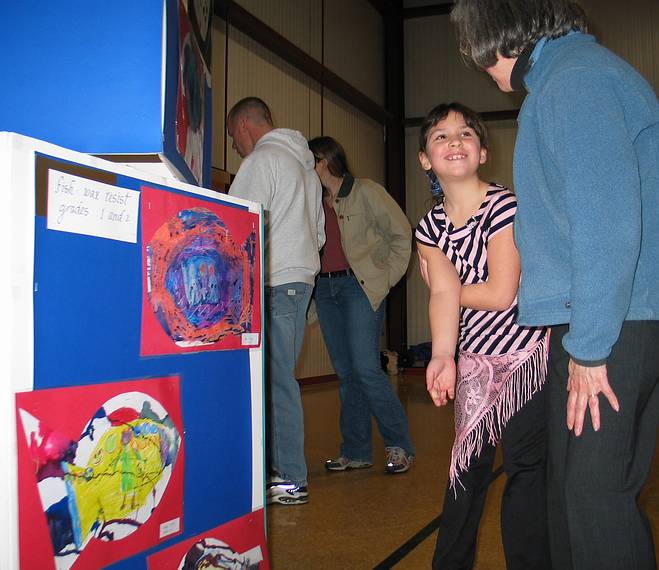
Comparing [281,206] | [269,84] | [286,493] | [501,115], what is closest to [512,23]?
[281,206]

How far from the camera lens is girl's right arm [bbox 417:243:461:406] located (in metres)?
1.49

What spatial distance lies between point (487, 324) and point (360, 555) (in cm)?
85

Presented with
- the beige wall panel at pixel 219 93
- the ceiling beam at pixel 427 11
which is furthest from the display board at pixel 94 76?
the ceiling beam at pixel 427 11

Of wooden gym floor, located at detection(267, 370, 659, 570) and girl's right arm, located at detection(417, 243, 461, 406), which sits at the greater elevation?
girl's right arm, located at detection(417, 243, 461, 406)

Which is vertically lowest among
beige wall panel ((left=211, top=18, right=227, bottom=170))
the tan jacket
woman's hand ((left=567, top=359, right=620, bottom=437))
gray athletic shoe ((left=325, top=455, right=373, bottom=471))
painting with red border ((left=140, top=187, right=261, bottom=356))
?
gray athletic shoe ((left=325, top=455, right=373, bottom=471))

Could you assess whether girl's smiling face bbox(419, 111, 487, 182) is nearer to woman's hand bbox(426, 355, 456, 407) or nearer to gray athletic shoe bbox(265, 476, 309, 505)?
woman's hand bbox(426, 355, 456, 407)

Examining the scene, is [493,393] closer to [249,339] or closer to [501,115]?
[249,339]

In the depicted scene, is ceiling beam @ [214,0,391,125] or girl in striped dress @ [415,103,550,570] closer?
girl in striped dress @ [415,103,550,570]

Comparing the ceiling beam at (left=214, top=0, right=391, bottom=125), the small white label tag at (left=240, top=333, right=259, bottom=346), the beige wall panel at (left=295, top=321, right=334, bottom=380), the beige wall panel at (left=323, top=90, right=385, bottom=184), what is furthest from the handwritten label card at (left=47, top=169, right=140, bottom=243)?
the beige wall panel at (left=323, top=90, right=385, bottom=184)

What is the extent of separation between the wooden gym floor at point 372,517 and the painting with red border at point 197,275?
90 centimetres

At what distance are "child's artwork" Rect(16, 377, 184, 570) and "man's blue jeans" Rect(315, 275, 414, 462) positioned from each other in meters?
1.88

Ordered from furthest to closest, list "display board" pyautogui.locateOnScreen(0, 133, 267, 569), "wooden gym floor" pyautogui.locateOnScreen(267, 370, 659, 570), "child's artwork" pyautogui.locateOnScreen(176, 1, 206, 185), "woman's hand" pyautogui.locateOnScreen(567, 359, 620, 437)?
"wooden gym floor" pyautogui.locateOnScreen(267, 370, 659, 570) < "child's artwork" pyautogui.locateOnScreen(176, 1, 206, 185) < "woman's hand" pyautogui.locateOnScreen(567, 359, 620, 437) < "display board" pyautogui.locateOnScreen(0, 133, 267, 569)

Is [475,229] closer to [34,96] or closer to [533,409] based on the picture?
[533,409]

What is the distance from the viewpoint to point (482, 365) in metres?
1.58
